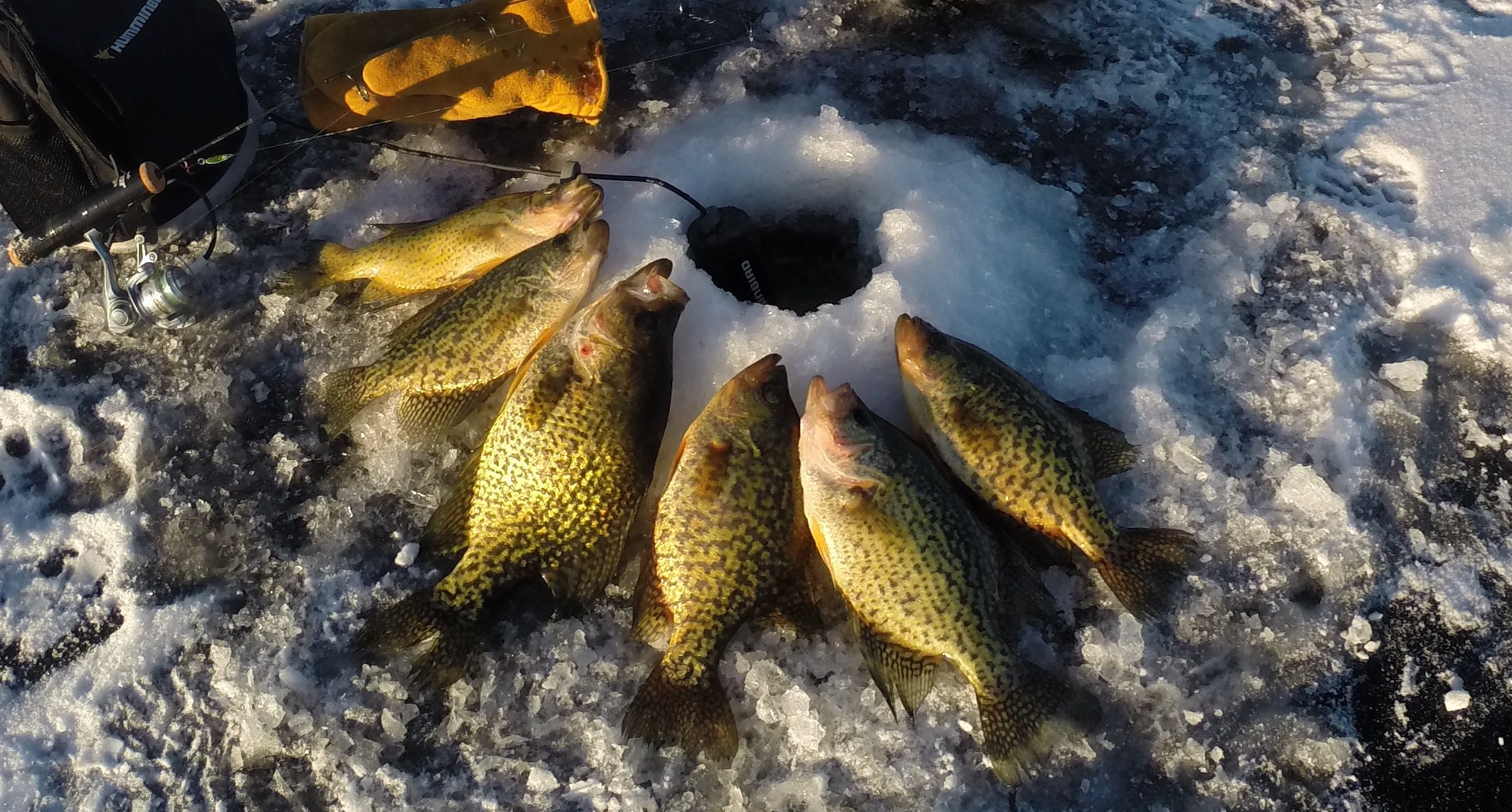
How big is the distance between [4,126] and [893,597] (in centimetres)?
388

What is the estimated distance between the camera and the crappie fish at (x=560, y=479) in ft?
9.90

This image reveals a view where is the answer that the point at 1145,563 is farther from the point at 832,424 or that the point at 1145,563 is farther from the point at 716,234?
the point at 716,234

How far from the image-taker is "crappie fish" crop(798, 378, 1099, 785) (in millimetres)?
2822

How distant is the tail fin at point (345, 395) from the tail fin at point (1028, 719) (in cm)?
258

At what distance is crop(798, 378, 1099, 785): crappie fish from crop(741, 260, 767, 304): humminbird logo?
0.88m

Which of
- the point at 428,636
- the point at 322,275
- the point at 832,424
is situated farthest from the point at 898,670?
the point at 322,275

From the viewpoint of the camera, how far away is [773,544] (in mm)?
3010

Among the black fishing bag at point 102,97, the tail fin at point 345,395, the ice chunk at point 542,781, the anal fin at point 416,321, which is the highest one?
the black fishing bag at point 102,97

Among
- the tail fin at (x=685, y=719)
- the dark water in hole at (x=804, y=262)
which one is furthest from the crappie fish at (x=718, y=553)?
the dark water in hole at (x=804, y=262)

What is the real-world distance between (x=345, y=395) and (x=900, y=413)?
7.30 feet

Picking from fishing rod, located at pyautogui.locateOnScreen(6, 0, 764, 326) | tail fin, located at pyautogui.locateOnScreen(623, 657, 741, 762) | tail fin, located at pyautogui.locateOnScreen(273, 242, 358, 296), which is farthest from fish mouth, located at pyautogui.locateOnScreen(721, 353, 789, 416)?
tail fin, located at pyautogui.locateOnScreen(273, 242, 358, 296)

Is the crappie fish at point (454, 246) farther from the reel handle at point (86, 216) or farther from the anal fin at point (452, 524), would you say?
the anal fin at point (452, 524)

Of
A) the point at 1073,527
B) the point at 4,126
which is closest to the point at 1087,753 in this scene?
the point at 1073,527

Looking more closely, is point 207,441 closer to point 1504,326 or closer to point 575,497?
point 575,497
